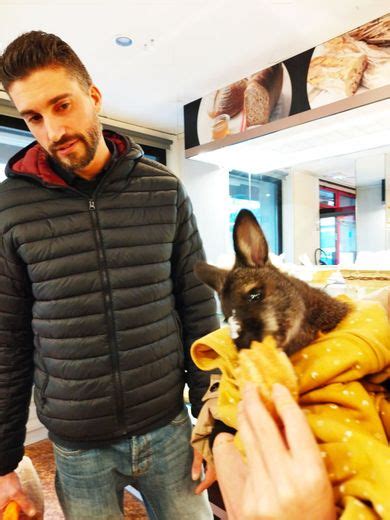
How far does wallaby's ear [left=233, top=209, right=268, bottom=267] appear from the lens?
692 mm

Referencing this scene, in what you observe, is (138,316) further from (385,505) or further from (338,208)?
(338,208)

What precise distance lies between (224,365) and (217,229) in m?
3.32

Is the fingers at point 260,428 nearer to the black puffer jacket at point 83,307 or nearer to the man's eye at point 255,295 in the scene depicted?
the man's eye at point 255,295

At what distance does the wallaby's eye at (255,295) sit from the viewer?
647 mm

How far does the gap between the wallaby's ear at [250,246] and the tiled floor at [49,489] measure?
2.26 m

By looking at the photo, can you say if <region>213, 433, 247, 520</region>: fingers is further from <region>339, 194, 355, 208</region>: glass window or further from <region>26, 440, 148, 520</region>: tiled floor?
<region>339, 194, 355, 208</region>: glass window

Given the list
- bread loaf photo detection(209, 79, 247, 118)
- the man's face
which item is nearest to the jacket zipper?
the man's face

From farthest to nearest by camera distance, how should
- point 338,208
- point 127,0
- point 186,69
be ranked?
point 338,208, point 186,69, point 127,0

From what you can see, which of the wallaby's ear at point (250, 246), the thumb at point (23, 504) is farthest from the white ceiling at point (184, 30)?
the thumb at point (23, 504)

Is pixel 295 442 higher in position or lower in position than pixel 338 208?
lower

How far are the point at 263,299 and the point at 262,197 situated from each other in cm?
323

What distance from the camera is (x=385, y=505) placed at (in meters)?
0.36

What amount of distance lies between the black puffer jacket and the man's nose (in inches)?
4.2

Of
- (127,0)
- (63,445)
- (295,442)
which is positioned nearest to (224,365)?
(295,442)
